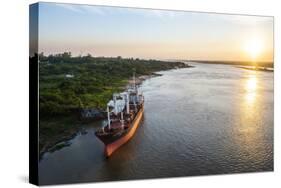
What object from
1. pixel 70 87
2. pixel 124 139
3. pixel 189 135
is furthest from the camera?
pixel 189 135

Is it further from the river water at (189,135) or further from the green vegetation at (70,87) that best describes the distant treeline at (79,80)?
the river water at (189,135)

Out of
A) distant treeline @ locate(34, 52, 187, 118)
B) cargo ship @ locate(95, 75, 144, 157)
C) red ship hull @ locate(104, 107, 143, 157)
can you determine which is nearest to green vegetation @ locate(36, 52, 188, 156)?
distant treeline @ locate(34, 52, 187, 118)

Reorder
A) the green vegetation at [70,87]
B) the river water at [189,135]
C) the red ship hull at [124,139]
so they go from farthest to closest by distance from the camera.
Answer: the red ship hull at [124,139]
the river water at [189,135]
the green vegetation at [70,87]

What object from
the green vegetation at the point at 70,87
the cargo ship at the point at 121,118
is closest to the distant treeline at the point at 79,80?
the green vegetation at the point at 70,87

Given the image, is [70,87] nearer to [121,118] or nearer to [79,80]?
[79,80]

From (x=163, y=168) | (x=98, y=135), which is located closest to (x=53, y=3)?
(x=98, y=135)

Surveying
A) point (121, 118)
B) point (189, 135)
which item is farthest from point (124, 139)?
point (189, 135)

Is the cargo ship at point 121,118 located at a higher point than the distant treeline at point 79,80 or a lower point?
lower
